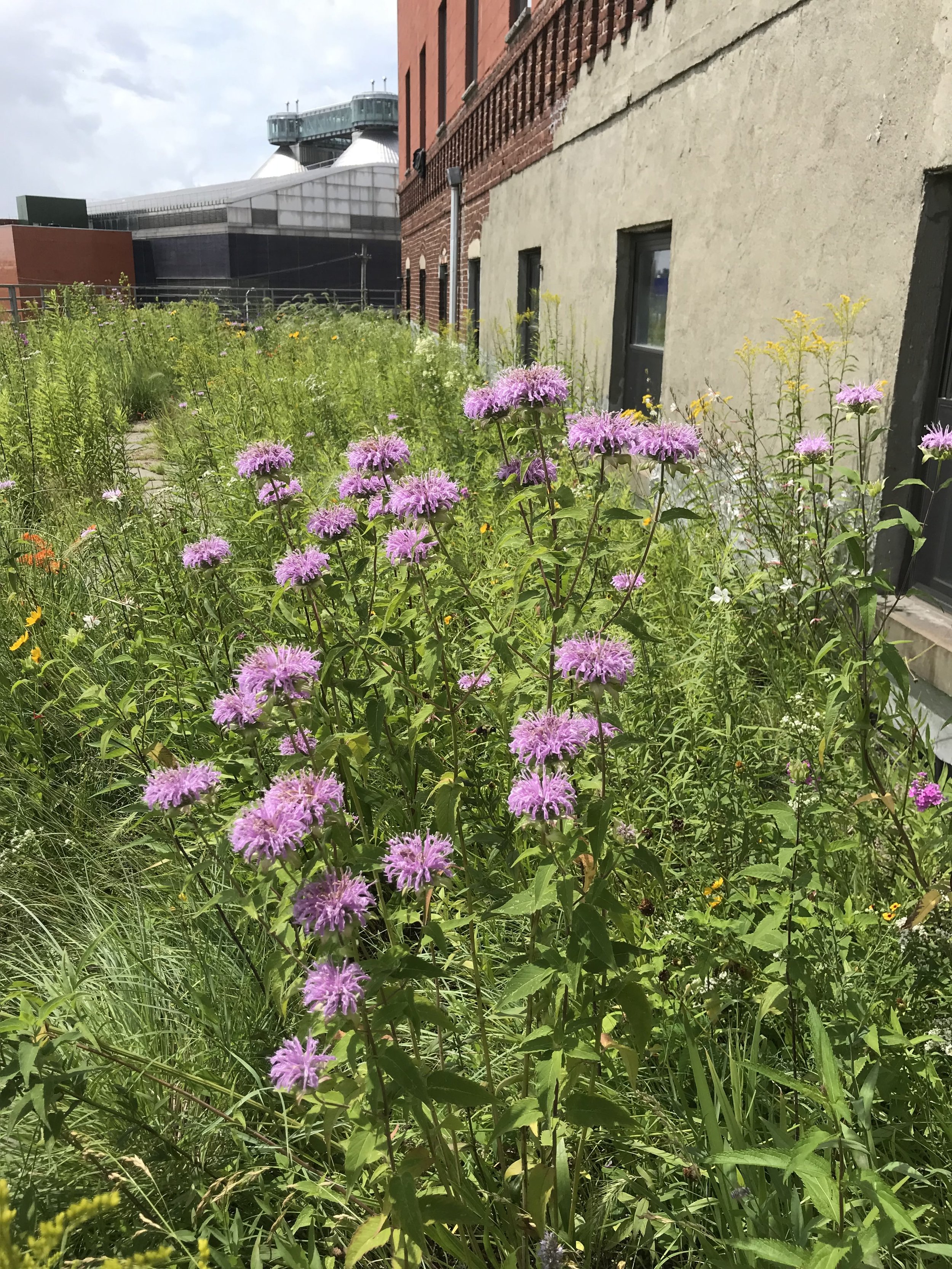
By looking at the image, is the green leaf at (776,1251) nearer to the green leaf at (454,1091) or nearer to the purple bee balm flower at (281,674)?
the green leaf at (454,1091)

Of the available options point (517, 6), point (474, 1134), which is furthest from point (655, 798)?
point (517, 6)

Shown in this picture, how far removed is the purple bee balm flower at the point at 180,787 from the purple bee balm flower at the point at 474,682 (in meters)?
0.72

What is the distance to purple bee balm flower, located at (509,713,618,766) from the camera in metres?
1.47

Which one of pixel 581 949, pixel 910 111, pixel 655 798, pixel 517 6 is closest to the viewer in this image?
pixel 581 949

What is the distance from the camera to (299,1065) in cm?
128

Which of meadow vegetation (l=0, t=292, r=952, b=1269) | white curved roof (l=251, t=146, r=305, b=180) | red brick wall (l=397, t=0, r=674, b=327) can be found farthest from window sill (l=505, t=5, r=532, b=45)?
white curved roof (l=251, t=146, r=305, b=180)

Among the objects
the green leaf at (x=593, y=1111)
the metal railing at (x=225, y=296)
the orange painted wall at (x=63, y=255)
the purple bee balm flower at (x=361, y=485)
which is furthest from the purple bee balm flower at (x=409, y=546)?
the orange painted wall at (x=63, y=255)

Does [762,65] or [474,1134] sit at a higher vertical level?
[762,65]

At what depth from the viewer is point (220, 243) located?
29.3 m

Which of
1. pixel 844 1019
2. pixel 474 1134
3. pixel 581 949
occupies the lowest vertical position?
pixel 474 1134

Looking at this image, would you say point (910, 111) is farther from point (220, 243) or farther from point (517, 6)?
point (220, 243)

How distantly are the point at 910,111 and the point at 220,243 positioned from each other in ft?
101

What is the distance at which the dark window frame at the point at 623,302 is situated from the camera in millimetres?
6203

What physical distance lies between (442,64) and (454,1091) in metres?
17.8
